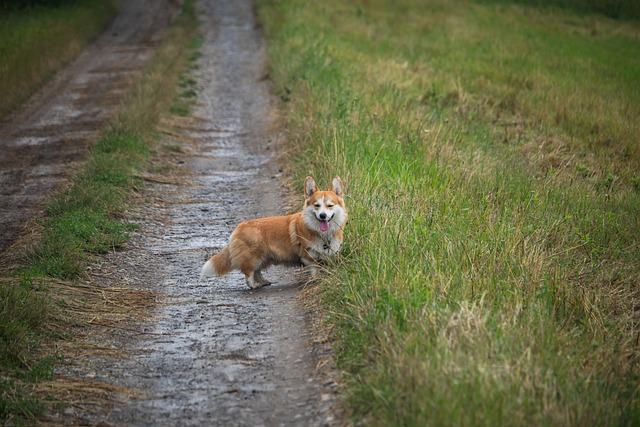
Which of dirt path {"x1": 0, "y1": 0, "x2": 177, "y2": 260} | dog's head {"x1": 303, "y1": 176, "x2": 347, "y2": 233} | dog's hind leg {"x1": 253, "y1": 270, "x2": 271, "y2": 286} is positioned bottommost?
dirt path {"x1": 0, "y1": 0, "x2": 177, "y2": 260}

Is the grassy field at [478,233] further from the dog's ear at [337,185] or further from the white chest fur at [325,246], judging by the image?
the dog's ear at [337,185]

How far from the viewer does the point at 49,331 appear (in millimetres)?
6980

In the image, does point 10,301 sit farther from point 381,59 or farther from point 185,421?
point 381,59

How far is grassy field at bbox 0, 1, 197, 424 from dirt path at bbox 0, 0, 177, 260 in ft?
1.90

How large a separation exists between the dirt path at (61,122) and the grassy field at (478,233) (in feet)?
13.3

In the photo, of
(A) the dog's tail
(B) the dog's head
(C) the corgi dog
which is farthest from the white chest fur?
(A) the dog's tail

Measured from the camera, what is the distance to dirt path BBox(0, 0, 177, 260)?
12258 millimetres

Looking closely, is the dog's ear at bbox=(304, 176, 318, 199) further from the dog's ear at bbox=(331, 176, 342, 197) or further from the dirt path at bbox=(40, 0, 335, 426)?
the dirt path at bbox=(40, 0, 335, 426)

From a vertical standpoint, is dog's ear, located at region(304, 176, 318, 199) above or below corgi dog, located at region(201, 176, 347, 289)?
above

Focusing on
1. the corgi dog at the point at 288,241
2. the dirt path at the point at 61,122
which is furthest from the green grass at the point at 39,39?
the corgi dog at the point at 288,241

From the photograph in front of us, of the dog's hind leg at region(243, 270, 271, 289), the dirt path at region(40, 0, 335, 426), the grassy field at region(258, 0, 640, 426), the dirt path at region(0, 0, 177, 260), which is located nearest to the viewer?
the grassy field at region(258, 0, 640, 426)

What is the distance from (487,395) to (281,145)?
35.1 ft

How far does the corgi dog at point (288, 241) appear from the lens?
8086mm

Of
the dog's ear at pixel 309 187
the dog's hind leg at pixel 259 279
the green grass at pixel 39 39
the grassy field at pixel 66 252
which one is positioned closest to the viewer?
the grassy field at pixel 66 252
